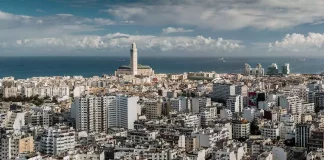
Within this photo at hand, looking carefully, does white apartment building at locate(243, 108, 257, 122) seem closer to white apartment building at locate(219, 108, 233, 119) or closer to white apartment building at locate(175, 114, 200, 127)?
white apartment building at locate(219, 108, 233, 119)

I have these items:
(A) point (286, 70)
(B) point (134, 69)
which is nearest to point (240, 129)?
(B) point (134, 69)

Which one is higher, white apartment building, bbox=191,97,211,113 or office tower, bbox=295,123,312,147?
white apartment building, bbox=191,97,211,113

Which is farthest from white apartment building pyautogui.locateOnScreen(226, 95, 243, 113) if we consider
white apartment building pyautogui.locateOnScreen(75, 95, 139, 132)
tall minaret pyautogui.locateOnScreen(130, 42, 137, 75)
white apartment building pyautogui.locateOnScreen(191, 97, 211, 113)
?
tall minaret pyautogui.locateOnScreen(130, 42, 137, 75)

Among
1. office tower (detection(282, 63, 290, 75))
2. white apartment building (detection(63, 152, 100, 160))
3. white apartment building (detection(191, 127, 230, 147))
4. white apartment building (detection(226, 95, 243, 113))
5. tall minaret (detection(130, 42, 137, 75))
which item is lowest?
white apartment building (detection(63, 152, 100, 160))

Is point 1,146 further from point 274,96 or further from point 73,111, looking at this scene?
point 274,96

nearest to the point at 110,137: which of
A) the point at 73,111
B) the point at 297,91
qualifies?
the point at 73,111

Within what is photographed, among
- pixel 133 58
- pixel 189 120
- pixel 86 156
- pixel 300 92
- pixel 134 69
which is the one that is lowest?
pixel 86 156

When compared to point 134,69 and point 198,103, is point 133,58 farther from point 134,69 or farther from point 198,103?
point 198,103

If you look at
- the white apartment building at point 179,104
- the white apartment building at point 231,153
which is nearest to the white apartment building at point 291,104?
the white apartment building at point 179,104

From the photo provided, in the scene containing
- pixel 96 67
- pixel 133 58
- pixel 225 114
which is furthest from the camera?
pixel 96 67
